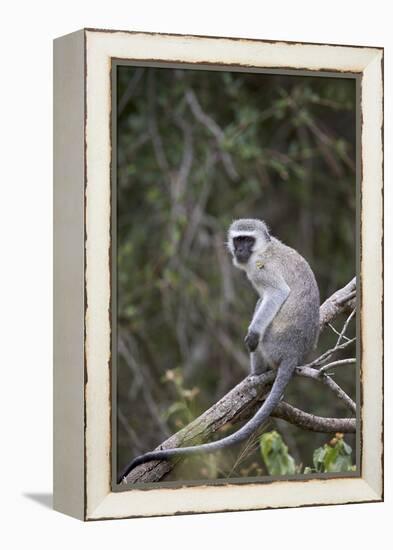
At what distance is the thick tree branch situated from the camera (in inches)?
233

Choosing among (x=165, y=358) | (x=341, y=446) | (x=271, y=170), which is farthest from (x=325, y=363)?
(x=271, y=170)

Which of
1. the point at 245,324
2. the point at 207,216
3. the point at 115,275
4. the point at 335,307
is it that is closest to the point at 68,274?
the point at 115,275

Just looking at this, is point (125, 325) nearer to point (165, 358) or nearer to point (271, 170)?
point (165, 358)

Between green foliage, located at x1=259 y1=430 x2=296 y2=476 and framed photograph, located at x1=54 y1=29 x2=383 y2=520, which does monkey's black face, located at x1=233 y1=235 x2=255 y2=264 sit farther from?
green foliage, located at x1=259 y1=430 x2=296 y2=476

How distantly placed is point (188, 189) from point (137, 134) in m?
0.50

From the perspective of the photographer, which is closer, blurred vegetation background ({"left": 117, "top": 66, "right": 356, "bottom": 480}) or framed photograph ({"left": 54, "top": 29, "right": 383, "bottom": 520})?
framed photograph ({"left": 54, "top": 29, "right": 383, "bottom": 520})

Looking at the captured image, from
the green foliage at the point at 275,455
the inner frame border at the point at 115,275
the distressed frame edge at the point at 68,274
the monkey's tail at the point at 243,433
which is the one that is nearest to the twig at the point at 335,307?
the inner frame border at the point at 115,275

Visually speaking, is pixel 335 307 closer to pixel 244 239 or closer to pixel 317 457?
pixel 244 239

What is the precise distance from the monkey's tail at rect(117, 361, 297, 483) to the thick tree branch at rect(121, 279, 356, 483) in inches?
1.2

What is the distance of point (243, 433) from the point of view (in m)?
6.05

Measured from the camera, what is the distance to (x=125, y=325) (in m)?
8.70

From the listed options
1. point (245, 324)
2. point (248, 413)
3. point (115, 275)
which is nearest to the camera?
point (115, 275)

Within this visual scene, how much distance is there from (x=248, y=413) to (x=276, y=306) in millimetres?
481

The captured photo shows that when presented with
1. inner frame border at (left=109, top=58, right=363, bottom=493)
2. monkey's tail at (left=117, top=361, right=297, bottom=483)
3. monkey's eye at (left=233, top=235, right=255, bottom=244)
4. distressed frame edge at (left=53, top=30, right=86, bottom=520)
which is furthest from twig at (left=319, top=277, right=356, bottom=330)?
distressed frame edge at (left=53, top=30, right=86, bottom=520)
